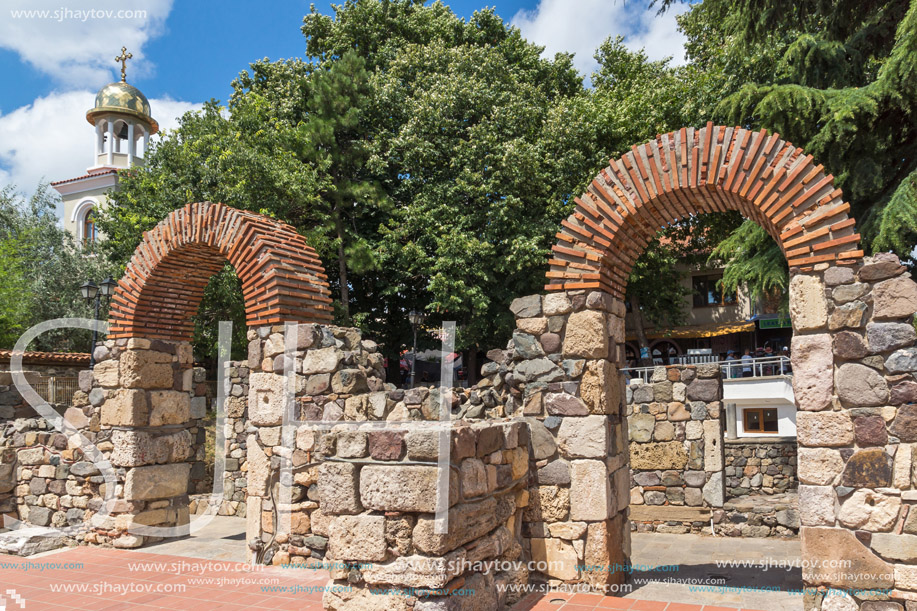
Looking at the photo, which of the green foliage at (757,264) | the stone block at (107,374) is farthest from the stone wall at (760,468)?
the stone block at (107,374)

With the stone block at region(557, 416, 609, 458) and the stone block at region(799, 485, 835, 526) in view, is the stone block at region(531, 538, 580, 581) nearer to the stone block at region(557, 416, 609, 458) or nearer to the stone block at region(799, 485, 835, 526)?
the stone block at region(557, 416, 609, 458)

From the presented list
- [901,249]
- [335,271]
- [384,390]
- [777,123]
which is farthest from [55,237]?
[901,249]

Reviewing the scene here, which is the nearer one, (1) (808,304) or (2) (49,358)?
(1) (808,304)

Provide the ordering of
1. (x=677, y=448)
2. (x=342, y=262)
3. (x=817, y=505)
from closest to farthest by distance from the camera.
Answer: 1. (x=817, y=505)
2. (x=677, y=448)
3. (x=342, y=262)

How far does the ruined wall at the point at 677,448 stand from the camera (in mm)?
7902

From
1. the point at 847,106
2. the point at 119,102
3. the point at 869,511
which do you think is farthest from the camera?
the point at 119,102

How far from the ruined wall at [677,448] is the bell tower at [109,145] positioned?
23.5 m

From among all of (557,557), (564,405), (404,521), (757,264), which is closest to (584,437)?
(564,405)

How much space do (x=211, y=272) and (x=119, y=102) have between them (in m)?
21.8

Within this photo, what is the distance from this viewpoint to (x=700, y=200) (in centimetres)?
503

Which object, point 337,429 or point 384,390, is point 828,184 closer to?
point 337,429

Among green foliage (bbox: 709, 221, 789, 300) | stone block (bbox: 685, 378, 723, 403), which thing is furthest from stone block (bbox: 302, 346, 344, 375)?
green foliage (bbox: 709, 221, 789, 300)

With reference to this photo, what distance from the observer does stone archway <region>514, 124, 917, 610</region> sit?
4.05 m

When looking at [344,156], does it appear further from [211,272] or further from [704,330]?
[704,330]
